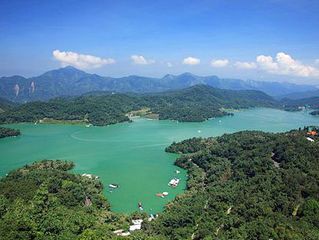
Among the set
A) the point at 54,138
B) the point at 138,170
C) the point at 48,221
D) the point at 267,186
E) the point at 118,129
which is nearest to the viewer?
the point at 48,221

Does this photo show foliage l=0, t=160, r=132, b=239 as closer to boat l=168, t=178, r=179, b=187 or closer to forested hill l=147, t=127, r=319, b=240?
forested hill l=147, t=127, r=319, b=240

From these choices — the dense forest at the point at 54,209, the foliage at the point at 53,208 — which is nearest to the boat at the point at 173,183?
the foliage at the point at 53,208

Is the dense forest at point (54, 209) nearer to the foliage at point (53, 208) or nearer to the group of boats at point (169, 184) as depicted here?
the foliage at point (53, 208)

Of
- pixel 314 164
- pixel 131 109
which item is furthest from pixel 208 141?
pixel 131 109

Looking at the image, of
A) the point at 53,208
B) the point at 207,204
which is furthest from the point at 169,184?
the point at 53,208

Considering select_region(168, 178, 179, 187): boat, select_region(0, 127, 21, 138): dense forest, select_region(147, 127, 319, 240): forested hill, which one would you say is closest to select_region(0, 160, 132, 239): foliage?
select_region(147, 127, 319, 240): forested hill

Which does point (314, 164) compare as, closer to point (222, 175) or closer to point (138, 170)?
point (222, 175)
